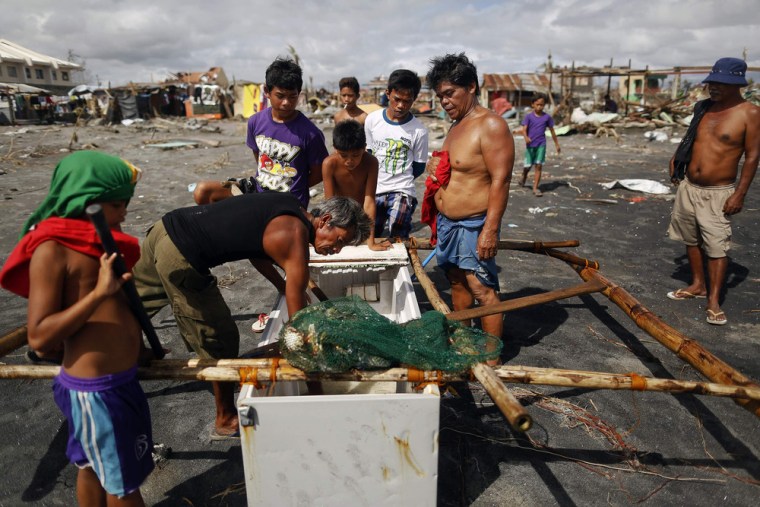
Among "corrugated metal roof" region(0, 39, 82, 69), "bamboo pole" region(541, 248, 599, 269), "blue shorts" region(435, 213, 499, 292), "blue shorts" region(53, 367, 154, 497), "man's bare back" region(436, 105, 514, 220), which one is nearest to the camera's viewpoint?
"blue shorts" region(53, 367, 154, 497)

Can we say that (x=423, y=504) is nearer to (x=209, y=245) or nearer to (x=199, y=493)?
(x=199, y=493)

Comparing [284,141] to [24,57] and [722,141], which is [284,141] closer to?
[722,141]

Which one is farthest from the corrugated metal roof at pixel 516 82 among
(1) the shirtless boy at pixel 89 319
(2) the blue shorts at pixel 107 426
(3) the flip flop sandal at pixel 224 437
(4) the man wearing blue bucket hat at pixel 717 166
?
(2) the blue shorts at pixel 107 426

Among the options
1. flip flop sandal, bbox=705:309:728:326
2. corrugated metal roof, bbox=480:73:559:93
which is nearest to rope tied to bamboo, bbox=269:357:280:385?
flip flop sandal, bbox=705:309:728:326

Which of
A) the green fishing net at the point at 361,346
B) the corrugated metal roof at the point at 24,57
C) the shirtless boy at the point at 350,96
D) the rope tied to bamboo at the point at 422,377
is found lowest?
the rope tied to bamboo at the point at 422,377

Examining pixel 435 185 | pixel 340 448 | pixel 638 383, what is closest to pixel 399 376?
pixel 340 448

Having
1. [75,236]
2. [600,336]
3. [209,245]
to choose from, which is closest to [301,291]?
[209,245]

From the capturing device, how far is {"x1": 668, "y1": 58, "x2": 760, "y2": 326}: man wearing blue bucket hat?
4039 mm

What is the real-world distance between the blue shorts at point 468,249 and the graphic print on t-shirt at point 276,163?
1401mm

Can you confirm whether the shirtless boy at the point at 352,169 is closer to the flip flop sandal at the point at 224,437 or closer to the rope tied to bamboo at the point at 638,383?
the flip flop sandal at the point at 224,437

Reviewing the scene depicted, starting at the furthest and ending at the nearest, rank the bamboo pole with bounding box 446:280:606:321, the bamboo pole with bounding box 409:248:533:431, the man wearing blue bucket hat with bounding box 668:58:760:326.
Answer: the man wearing blue bucket hat with bounding box 668:58:760:326 → the bamboo pole with bounding box 446:280:606:321 → the bamboo pole with bounding box 409:248:533:431

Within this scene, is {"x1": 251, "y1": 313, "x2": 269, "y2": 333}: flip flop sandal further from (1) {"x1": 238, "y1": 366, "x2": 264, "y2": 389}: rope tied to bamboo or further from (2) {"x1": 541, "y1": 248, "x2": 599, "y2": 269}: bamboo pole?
(2) {"x1": 541, "y1": 248, "x2": 599, "y2": 269}: bamboo pole

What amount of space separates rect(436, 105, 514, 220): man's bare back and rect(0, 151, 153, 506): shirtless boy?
2.30 meters

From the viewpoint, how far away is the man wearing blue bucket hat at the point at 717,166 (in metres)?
4.04
